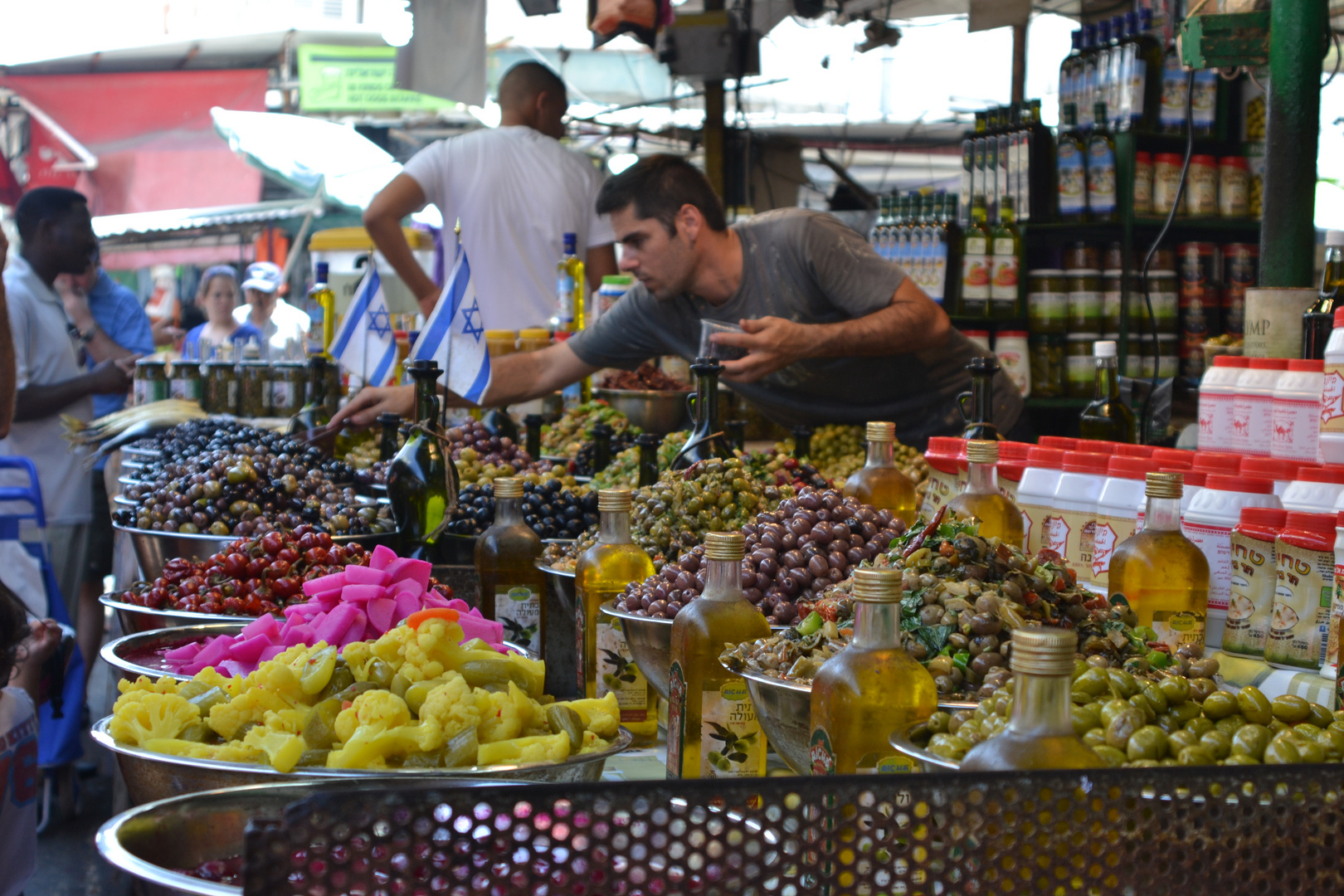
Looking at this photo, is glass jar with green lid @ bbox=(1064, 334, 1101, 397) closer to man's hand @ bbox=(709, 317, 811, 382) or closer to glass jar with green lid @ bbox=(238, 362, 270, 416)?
man's hand @ bbox=(709, 317, 811, 382)

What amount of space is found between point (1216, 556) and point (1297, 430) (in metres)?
0.29

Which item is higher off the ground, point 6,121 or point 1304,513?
point 6,121

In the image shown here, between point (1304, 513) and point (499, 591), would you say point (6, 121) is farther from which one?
point (1304, 513)

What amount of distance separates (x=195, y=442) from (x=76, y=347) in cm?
Answer: 243

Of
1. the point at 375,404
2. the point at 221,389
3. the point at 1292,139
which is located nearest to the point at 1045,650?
the point at 1292,139

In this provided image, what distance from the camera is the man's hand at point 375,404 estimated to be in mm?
2969

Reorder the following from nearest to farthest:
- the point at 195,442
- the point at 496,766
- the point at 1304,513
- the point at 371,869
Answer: the point at 371,869
the point at 496,766
the point at 1304,513
the point at 195,442

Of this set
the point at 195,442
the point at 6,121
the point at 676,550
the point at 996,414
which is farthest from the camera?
the point at 6,121

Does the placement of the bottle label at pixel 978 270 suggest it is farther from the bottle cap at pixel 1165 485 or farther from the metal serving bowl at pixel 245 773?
the metal serving bowl at pixel 245 773

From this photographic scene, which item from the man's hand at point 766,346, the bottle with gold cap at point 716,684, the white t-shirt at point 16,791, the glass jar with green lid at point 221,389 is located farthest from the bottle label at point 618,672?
the glass jar with green lid at point 221,389

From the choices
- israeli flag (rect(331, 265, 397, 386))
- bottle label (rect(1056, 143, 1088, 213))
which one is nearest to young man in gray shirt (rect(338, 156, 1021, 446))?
israeli flag (rect(331, 265, 397, 386))

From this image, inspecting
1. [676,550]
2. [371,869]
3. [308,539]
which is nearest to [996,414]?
[676,550]

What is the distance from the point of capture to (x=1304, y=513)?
1445 mm

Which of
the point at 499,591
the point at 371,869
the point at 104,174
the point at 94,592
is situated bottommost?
the point at 94,592
